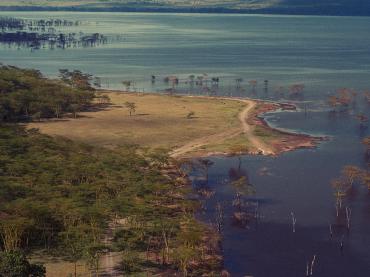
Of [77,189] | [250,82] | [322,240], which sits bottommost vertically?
[322,240]

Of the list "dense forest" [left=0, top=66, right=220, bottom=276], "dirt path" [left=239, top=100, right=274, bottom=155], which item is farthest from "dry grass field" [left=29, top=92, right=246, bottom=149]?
"dense forest" [left=0, top=66, right=220, bottom=276]

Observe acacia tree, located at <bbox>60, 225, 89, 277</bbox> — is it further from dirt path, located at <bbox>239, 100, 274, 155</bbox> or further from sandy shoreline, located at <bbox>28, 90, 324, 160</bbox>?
dirt path, located at <bbox>239, 100, 274, 155</bbox>

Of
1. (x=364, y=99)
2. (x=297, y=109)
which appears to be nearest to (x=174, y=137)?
(x=297, y=109)

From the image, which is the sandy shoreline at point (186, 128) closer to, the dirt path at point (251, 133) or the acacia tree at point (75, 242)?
the dirt path at point (251, 133)

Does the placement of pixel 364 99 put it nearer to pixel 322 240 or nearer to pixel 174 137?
pixel 174 137

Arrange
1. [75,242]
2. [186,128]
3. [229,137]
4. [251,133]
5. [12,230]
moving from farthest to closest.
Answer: [186,128] → [251,133] → [229,137] → [75,242] → [12,230]

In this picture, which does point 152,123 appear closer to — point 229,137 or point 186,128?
point 186,128

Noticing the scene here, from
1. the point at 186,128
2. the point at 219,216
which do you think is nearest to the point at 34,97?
the point at 186,128

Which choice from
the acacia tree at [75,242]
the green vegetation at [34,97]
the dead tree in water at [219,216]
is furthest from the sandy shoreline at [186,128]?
the acacia tree at [75,242]
